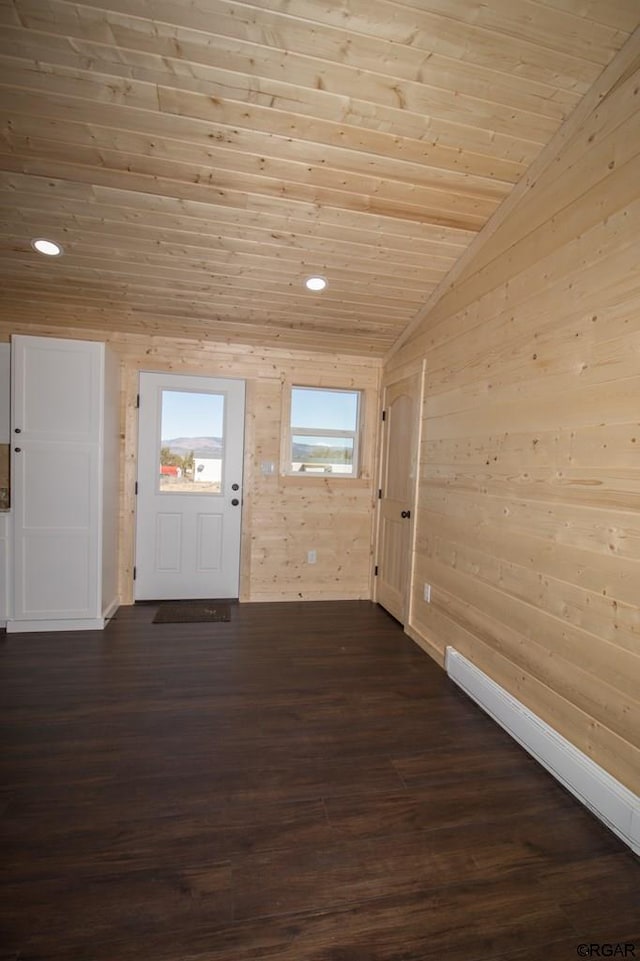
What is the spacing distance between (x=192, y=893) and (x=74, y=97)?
3185mm

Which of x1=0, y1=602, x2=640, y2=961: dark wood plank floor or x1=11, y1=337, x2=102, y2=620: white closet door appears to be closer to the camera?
x1=0, y1=602, x2=640, y2=961: dark wood plank floor

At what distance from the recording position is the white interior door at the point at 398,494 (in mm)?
3416

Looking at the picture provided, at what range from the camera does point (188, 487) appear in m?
3.90

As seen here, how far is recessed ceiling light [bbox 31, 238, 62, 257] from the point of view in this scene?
105 inches

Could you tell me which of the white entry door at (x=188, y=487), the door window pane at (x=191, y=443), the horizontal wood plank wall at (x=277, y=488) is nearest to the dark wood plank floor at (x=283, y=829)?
the white entry door at (x=188, y=487)

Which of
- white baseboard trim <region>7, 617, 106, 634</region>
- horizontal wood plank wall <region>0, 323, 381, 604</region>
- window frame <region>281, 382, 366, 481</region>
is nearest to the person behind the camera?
white baseboard trim <region>7, 617, 106, 634</region>

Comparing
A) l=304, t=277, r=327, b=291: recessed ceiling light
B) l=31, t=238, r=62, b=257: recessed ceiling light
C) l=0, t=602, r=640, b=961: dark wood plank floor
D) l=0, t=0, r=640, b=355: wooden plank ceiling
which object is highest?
l=0, t=0, r=640, b=355: wooden plank ceiling

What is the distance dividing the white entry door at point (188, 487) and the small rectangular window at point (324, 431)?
1.76 feet

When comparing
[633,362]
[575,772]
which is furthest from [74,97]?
[575,772]

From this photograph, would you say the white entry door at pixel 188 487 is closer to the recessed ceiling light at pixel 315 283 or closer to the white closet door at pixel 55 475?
the white closet door at pixel 55 475

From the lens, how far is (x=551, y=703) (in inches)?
75.6

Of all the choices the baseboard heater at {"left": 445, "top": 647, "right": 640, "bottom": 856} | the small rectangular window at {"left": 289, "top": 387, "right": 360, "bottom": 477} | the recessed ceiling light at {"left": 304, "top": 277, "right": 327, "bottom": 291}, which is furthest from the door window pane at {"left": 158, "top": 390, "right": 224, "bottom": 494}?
the baseboard heater at {"left": 445, "top": 647, "right": 640, "bottom": 856}

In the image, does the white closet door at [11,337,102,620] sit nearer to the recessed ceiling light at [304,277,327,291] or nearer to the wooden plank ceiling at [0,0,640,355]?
the wooden plank ceiling at [0,0,640,355]

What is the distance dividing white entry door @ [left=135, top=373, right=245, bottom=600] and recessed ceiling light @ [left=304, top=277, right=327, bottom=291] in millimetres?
1216
